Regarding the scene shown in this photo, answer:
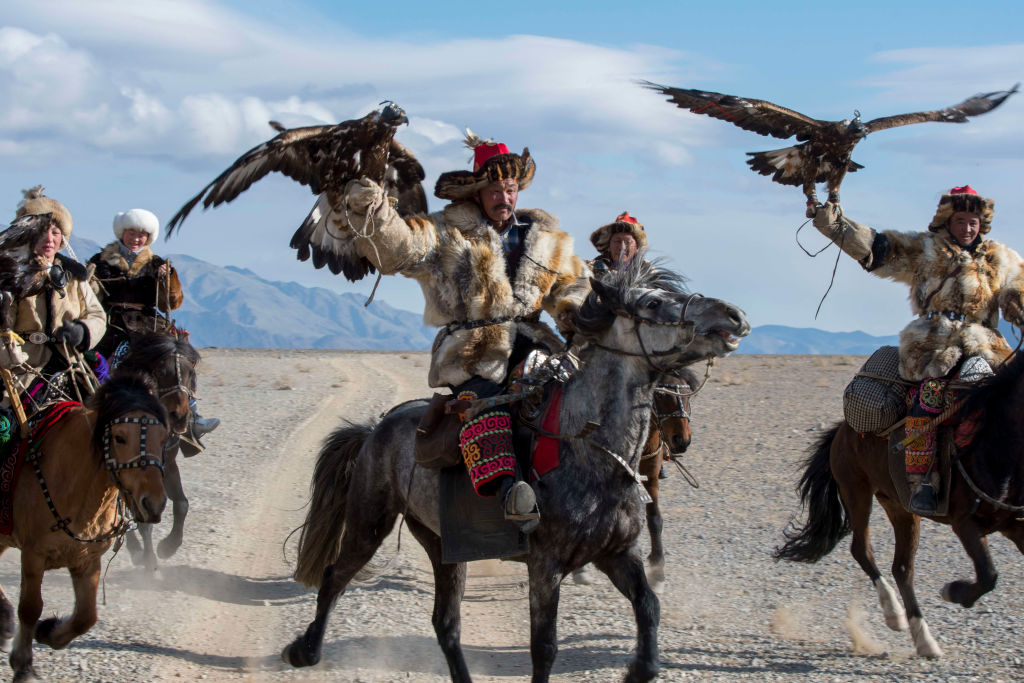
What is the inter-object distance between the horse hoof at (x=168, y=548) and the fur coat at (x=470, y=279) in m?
4.42

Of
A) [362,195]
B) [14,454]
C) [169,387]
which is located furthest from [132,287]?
[362,195]

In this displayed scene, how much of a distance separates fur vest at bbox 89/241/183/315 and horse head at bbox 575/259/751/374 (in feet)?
17.8

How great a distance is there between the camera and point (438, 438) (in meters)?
5.82

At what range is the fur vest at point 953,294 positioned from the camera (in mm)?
7410

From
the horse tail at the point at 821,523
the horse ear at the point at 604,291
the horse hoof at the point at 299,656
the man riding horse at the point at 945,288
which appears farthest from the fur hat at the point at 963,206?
the horse hoof at the point at 299,656

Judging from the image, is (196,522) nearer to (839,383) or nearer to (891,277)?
(891,277)

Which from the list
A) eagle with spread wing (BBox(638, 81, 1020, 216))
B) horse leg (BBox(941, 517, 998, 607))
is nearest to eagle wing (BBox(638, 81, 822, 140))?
eagle with spread wing (BBox(638, 81, 1020, 216))

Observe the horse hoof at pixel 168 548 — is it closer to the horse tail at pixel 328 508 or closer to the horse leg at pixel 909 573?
the horse tail at pixel 328 508

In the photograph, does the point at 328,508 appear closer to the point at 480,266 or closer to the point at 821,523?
the point at 480,266

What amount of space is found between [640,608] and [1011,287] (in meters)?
3.85

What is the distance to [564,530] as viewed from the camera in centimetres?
525

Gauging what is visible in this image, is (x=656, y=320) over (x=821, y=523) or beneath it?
over

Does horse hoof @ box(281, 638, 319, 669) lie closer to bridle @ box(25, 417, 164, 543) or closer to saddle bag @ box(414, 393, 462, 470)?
bridle @ box(25, 417, 164, 543)

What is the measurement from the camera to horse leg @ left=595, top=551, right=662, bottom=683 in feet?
17.2
